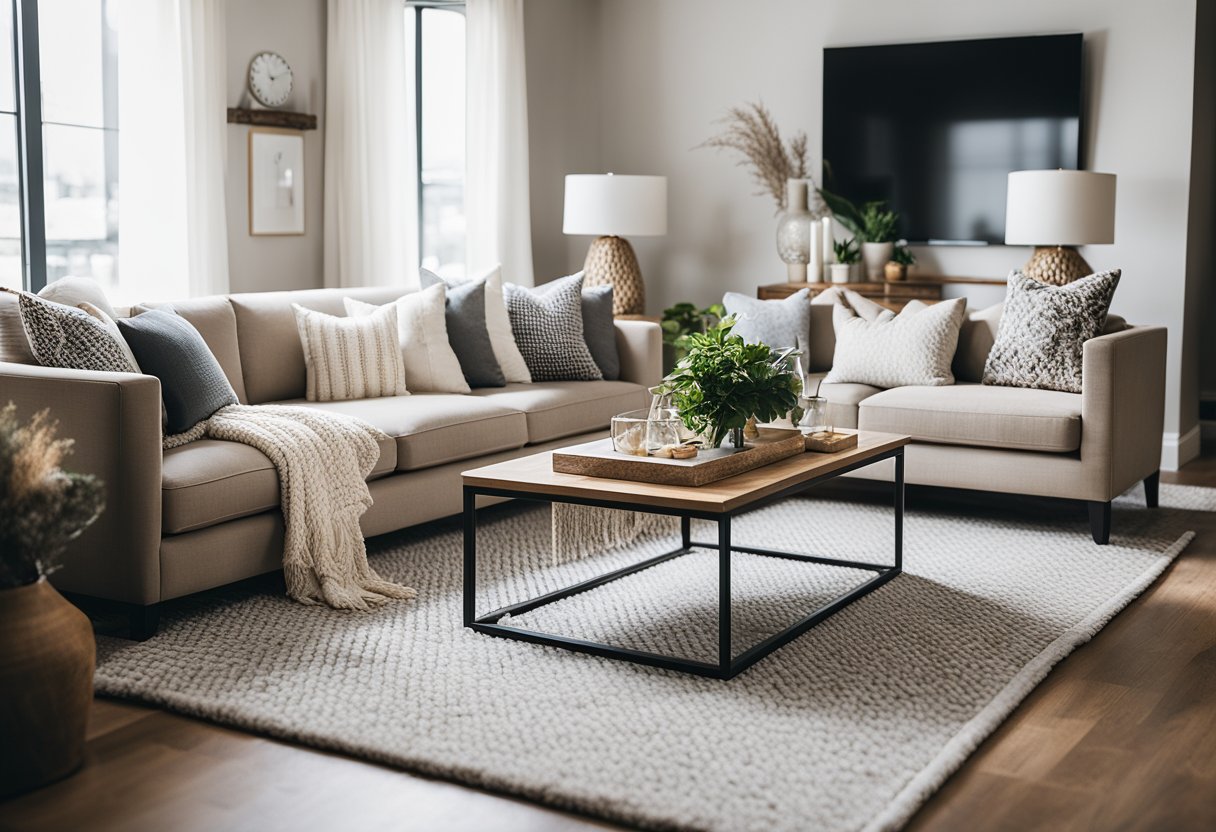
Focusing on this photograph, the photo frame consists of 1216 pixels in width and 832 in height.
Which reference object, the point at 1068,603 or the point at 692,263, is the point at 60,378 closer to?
the point at 1068,603

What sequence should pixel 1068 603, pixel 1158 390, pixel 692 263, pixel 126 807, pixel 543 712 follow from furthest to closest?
pixel 692 263, pixel 1158 390, pixel 1068 603, pixel 543 712, pixel 126 807

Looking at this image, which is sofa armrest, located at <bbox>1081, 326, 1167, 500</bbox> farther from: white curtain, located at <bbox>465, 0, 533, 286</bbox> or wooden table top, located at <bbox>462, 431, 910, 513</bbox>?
white curtain, located at <bbox>465, 0, 533, 286</bbox>

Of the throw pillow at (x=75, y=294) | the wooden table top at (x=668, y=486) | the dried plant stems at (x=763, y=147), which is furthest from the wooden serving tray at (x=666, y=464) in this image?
the dried plant stems at (x=763, y=147)

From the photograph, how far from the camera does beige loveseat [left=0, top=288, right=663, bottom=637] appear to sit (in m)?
3.21

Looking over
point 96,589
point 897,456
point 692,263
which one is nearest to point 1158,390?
point 897,456

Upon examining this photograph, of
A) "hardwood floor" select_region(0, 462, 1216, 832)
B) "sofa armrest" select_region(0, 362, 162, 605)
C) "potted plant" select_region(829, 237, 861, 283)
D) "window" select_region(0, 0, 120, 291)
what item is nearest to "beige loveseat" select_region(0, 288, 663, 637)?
"sofa armrest" select_region(0, 362, 162, 605)

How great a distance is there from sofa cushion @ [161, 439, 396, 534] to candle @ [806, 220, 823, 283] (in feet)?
11.8

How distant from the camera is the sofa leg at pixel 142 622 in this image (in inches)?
128

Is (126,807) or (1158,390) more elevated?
(1158,390)

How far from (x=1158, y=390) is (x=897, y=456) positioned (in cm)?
158

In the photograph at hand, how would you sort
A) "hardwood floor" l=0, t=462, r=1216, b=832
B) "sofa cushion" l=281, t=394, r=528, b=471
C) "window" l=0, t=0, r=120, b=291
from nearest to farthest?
"hardwood floor" l=0, t=462, r=1216, b=832 < "sofa cushion" l=281, t=394, r=528, b=471 < "window" l=0, t=0, r=120, b=291

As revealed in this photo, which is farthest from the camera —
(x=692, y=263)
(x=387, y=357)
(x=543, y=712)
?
(x=692, y=263)

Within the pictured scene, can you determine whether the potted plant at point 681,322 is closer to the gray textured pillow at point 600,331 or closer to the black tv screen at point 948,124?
the black tv screen at point 948,124

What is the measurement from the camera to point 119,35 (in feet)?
15.9
